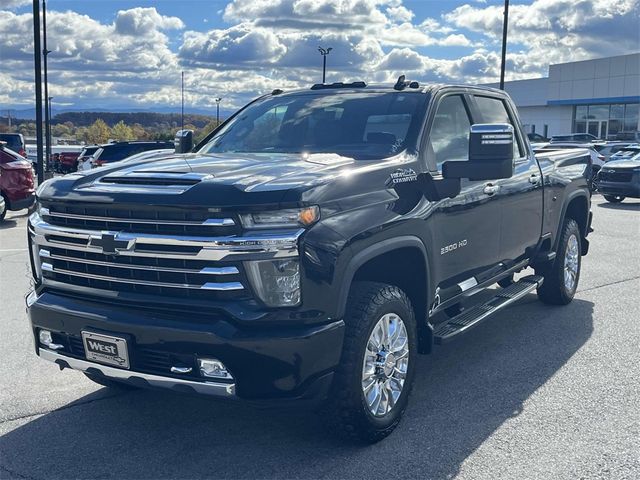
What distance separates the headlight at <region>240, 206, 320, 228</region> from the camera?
3465 millimetres

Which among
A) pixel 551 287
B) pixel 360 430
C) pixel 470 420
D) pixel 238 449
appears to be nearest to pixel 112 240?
pixel 238 449

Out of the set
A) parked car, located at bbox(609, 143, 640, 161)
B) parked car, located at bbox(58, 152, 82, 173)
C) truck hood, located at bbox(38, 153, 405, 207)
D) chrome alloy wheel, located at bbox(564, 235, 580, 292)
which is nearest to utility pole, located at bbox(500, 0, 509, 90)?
parked car, located at bbox(609, 143, 640, 161)

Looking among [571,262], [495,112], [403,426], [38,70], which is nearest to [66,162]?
[38,70]

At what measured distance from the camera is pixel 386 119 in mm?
4914

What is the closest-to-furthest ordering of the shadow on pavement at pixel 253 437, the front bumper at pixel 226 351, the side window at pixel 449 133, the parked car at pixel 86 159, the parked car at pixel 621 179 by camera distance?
1. the front bumper at pixel 226 351
2. the shadow on pavement at pixel 253 437
3. the side window at pixel 449 133
4. the parked car at pixel 621 179
5. the parked car at pixel 86 159

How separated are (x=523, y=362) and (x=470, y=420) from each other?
1351 mm

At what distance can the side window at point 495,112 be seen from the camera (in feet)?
19.0

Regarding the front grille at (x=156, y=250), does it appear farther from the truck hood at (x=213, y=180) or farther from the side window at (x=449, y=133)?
the side window at (x=449, y=133)

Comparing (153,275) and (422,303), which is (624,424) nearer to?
(422,303)

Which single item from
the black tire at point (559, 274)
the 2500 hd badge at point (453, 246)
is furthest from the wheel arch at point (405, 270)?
the black tire at point (559, 274)

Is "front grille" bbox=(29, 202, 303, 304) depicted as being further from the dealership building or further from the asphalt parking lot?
the dealership building

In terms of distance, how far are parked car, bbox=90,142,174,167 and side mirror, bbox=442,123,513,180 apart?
616 inches

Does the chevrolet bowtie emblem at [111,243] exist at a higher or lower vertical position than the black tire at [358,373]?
higher

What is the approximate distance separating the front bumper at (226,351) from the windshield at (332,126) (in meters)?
1.46
